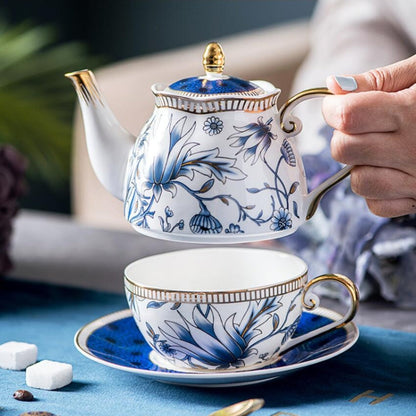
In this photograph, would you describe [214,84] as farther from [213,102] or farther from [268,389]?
Answer: [268,389]

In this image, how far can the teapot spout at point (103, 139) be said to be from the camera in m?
0.65

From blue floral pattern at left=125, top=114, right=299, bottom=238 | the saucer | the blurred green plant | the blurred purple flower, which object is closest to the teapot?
blue floral pattern at left=125, top=114, right=299, bottom=238

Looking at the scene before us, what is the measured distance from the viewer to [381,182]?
0.65 metres

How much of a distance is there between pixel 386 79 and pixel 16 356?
39 centimetres

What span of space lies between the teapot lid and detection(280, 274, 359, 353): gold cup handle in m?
0.17

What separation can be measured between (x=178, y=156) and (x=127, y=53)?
6.86 ft

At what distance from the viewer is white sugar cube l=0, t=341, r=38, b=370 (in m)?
0.65

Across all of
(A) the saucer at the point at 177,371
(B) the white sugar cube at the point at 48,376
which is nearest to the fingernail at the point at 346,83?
(A) the saucer at the point at 177,371

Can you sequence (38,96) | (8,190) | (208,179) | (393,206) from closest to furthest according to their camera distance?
1. (208,179)
2. (393,206)
3. (8,190)
4. (38,96)

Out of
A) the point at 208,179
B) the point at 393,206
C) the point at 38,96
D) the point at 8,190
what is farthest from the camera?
the point at 38,96

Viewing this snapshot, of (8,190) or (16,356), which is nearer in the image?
(16,356)

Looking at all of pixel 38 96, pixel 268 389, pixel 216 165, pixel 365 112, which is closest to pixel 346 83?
pixel 365 112

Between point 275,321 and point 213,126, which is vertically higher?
point 213,126

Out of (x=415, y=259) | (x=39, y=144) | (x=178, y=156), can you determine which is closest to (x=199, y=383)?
(x=178, y=156)
